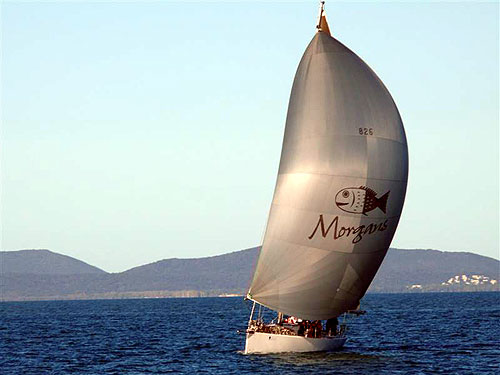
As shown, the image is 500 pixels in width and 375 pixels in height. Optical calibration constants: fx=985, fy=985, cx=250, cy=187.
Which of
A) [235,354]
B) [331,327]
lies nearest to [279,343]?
[331,327]

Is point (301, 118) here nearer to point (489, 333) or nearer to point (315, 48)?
point (315, 48)

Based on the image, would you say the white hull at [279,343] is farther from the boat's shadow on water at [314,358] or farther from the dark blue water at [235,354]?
the dark blue water at [235,354]

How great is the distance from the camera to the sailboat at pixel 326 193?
5303cm

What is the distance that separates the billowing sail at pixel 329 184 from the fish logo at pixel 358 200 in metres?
0.05

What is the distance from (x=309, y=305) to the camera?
54438 millimetres

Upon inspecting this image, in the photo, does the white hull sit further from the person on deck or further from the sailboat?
the person on deck

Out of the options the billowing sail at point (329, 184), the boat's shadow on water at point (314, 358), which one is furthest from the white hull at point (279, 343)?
the billowing sail at point (329, 184)

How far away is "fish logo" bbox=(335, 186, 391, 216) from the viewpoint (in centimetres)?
5309

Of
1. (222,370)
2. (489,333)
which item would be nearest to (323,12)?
(222,370)

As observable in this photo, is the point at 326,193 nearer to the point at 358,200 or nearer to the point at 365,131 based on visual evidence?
the point at 358,200

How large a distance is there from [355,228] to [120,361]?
58.4 feet

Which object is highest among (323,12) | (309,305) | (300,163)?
(323,12)

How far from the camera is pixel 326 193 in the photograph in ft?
173

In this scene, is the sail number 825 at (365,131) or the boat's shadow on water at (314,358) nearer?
the boat's shadow on water at (314,358)
